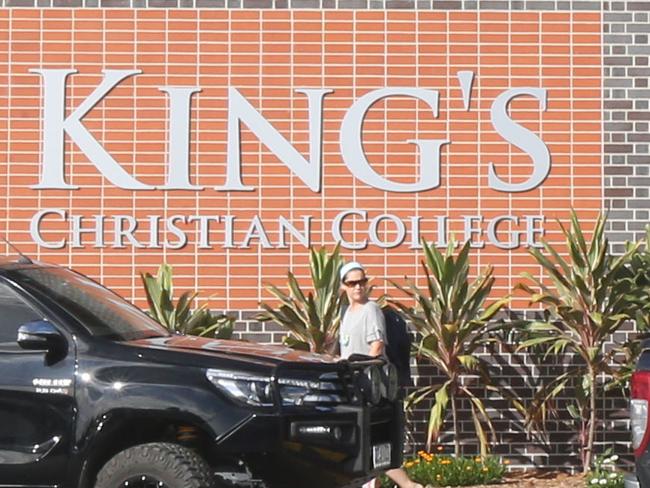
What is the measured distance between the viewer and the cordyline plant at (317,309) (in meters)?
14.5

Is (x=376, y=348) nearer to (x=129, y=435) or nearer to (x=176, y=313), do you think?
(x=129, y=435)

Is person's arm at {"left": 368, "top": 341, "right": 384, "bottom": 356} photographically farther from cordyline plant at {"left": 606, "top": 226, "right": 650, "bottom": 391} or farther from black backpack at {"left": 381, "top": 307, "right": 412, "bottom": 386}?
cordyline plant at {"left": 606, "top": 226, "right": 650, "bottom": 391}

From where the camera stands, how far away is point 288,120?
1537 centimetres

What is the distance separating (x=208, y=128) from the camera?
15.4m

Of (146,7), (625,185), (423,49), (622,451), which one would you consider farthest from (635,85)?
(146,7)

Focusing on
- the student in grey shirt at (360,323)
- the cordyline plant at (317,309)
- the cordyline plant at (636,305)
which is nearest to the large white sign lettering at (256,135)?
the cordyline plant at (317,309)

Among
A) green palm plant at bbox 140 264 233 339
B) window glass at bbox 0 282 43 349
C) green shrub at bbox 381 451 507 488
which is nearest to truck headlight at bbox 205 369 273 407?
window glass at bbox 0 282 43 349

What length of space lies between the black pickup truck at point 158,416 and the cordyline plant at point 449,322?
5108mm

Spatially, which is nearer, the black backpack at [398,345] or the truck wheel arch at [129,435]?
the truck wheel arch at [129,435]

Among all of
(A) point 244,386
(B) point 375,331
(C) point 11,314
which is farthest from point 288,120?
(A) point 244,386

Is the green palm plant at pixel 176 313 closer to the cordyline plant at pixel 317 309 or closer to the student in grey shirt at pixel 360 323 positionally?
the cordyline plant at pixel 317 309

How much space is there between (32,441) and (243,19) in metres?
7.26

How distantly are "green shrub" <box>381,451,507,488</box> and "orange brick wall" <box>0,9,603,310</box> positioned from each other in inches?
Result: 75.0

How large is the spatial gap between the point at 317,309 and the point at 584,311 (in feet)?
7.95
